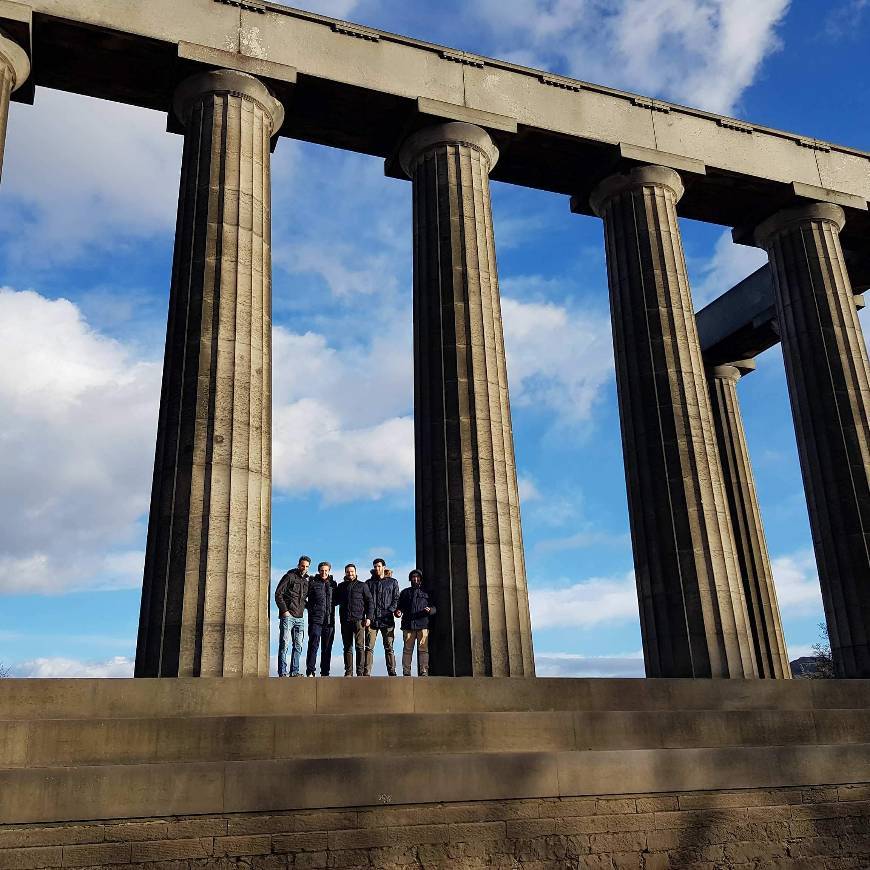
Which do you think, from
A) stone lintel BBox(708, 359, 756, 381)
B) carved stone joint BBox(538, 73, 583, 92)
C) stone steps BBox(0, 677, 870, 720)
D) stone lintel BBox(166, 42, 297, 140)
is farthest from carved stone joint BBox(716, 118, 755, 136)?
stone steps BBox(0, 677, 870, 720)

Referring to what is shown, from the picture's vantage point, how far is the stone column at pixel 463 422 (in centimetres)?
2308

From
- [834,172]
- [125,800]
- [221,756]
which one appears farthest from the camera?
[834,172]

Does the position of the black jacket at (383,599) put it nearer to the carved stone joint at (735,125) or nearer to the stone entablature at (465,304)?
the stone entablature at (465,304)

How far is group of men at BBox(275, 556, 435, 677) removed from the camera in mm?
20781

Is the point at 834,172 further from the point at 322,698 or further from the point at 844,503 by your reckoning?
the point at 322,698

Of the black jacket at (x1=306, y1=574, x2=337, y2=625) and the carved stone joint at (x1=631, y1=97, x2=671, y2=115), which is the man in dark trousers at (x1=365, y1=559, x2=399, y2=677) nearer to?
the black jacket at (x1=306, y1=574, x2=337, y2=625)

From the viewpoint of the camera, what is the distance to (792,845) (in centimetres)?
→ 1744

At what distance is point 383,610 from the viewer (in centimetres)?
2230

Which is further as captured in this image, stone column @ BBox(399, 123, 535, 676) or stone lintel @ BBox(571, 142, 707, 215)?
stone lintel @ BBox(571, 142, 707, 215)

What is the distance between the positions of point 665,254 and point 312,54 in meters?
13.7

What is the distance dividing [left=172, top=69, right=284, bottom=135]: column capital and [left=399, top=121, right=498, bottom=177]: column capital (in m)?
5.00

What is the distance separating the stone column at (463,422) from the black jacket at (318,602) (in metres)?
3.48

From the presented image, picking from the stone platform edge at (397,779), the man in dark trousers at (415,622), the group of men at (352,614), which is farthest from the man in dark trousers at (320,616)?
the stone platform edge at (397,779)

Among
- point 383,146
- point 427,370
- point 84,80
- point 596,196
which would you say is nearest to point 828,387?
point 596,196
